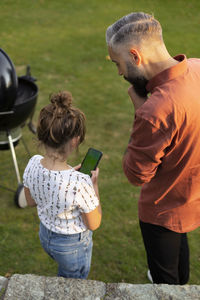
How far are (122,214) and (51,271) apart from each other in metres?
1.07

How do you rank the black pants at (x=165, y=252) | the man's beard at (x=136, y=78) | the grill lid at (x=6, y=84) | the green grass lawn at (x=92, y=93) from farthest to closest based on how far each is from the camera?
1. the green grass lawn at (x=92, y=93)
2. the grill lid at (x=6, y=84)
3. the black pants at (x=165, y=252)
4. the man's beard at (x=136, y=78)

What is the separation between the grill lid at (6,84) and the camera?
3.16m

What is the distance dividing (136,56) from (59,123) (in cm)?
52

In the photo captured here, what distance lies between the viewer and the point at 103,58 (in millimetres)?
7562

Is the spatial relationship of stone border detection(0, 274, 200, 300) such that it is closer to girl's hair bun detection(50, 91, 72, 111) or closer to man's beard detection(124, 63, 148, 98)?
girl's hair bun detection(50, 91, 72, 111)

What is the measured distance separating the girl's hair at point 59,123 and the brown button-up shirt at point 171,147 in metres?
0.31

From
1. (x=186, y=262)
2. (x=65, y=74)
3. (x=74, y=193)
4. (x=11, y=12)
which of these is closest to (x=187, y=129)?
(x=74, y=193)

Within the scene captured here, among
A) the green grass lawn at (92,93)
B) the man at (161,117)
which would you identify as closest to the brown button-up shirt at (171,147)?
the man at (161,117)

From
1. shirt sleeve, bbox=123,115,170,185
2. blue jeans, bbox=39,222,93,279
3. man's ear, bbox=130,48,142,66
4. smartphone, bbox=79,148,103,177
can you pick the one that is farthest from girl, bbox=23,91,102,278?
man's ear, bbox=130,48,142,66

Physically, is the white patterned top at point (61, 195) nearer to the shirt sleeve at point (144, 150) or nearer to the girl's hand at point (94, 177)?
the girl's hand at point (94, 177)

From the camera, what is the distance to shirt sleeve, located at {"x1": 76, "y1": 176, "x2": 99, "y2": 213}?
1.94 m

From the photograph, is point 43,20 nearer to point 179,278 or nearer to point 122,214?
point 122,214

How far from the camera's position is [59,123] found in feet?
5.98

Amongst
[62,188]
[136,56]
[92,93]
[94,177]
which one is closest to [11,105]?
[94,177]
